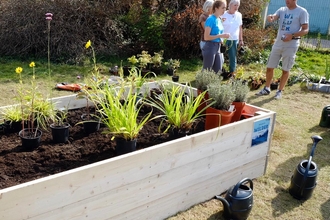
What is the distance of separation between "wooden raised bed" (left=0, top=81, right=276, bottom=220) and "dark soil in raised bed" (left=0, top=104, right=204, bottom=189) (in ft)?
1.14

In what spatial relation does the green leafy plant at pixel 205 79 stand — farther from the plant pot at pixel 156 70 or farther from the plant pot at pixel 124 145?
the plant pot at pixel 156 70

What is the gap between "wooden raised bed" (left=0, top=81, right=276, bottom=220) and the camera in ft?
5.79

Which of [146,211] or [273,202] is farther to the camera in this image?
[273,202]

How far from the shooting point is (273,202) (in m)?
2.73

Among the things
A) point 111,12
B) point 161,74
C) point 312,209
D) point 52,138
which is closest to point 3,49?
point 111,12

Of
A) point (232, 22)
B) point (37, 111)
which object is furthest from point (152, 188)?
point (232, 22)

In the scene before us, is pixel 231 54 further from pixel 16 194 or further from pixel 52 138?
→ pixel 16 194

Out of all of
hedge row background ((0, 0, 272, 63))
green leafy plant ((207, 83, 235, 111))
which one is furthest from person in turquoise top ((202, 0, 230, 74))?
hedge row background ((0, 0, 272, 63))

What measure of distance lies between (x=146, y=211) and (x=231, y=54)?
4499 millimetres

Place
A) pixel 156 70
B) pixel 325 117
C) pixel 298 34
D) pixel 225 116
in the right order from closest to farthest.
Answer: pixel 225 116
pixel 325 117
pixel 298 34
pixel 156 70

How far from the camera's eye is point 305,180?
106 inches

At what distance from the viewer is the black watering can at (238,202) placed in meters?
2.38

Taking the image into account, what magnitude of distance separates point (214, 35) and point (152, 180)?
3082mm

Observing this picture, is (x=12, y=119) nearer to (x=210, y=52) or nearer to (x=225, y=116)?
(x=225, y=116)
